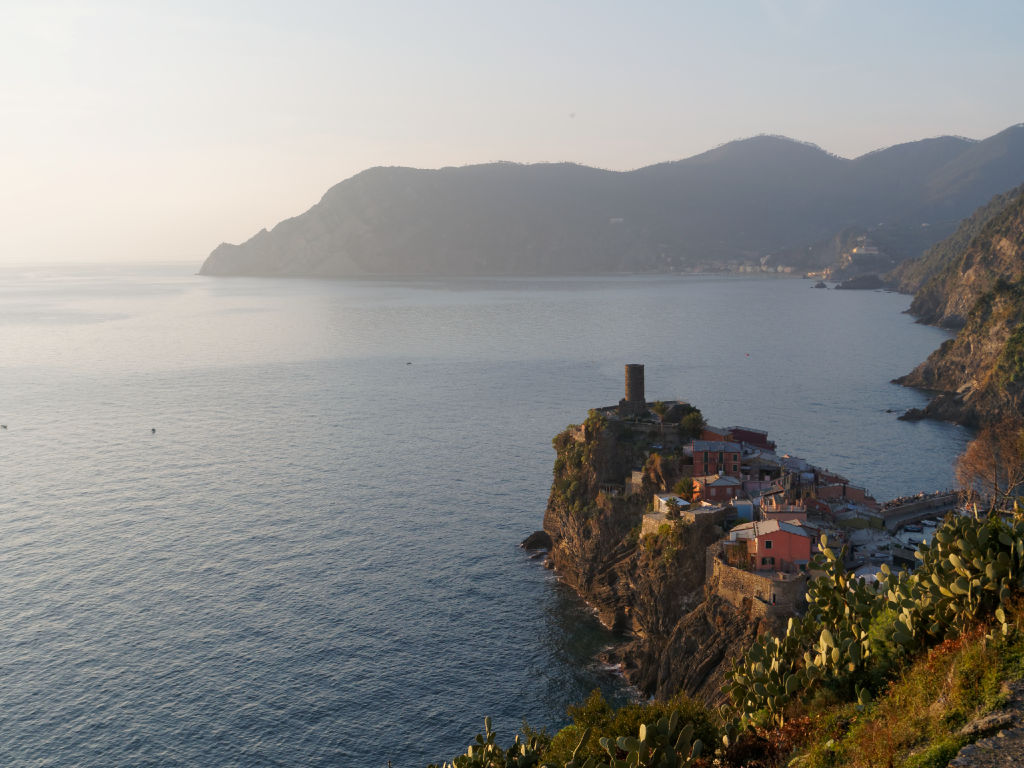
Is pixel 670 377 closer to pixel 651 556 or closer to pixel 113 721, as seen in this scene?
pixel 651 556

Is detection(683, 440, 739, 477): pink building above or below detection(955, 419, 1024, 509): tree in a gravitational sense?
above

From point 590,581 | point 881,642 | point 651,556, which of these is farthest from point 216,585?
point 881,642

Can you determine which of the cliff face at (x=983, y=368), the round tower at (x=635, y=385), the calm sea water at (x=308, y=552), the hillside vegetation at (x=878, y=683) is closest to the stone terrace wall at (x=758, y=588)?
the calm sea water at (x=308, y=552)

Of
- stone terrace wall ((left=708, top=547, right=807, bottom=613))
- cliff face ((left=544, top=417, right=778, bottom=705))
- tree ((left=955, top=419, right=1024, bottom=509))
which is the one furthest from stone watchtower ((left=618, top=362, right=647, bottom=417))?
tree ((left=955, top=419, right=1024, bottom=509))

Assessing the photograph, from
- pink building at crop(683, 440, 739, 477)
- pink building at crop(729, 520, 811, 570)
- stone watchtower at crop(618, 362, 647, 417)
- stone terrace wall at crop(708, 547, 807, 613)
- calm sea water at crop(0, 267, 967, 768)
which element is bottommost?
calm sea water at crop(0, 267, 967, 768)

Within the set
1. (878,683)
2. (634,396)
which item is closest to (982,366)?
(634,396)

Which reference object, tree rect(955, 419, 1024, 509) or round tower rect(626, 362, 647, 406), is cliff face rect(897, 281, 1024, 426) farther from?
round tower rect(626, 362, 647, 406)
